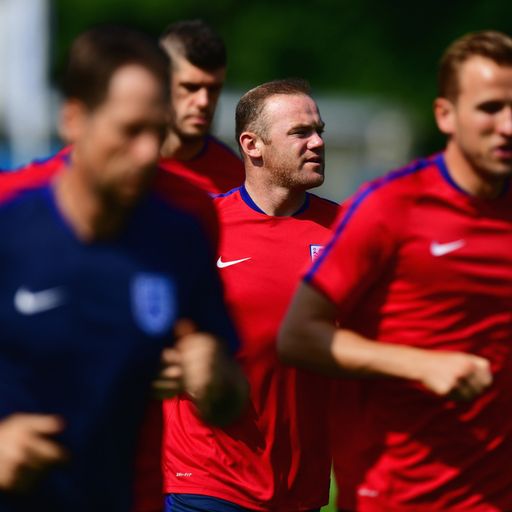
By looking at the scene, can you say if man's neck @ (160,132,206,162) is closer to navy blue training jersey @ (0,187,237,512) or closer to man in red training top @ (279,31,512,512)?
man in red training top @ (279,31,512,512)

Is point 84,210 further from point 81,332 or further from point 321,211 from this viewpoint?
point 321,211

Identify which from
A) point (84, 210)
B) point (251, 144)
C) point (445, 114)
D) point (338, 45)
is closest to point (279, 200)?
point (251, 144)

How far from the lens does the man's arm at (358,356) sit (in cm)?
476

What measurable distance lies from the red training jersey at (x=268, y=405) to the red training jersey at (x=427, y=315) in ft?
4.93

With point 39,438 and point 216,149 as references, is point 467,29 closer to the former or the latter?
point 216,149

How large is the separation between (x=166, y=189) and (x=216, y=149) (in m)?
3.37

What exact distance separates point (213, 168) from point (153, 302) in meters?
3.74

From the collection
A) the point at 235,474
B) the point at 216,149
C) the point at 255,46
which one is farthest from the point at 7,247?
the point at 255,46

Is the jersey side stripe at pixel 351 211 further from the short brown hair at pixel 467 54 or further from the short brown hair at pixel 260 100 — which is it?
the short brown hair at pixel 260 100

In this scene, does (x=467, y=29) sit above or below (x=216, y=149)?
above

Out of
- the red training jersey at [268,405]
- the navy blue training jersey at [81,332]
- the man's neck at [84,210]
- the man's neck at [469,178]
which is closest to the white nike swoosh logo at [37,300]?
the navy blue training jersey at [81,332]

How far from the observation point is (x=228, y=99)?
40.2 m

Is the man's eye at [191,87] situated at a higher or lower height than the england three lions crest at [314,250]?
higher

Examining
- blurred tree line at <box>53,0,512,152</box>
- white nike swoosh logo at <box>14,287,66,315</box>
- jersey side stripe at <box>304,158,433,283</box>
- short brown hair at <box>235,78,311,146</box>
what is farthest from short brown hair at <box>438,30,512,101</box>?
blurred tree line at <box>53,0,512,152</box>
